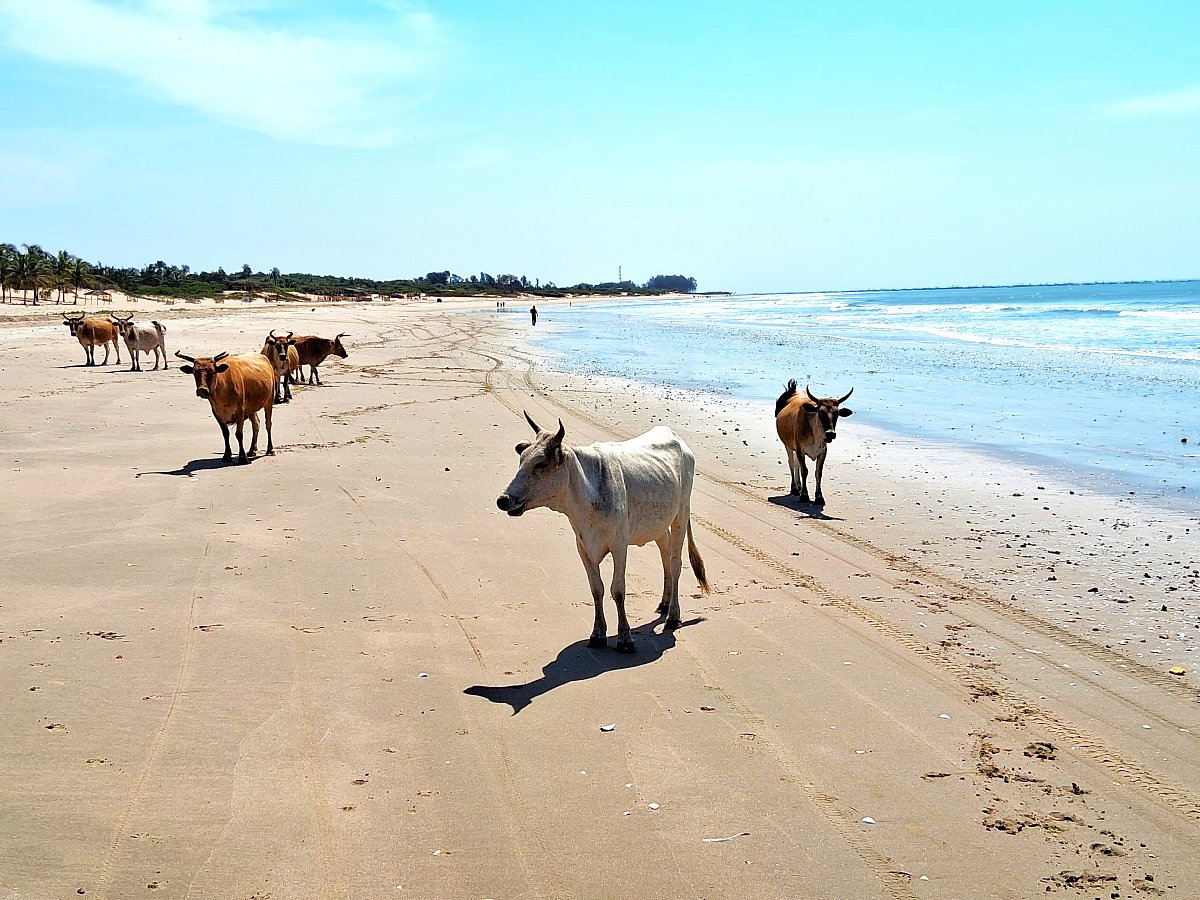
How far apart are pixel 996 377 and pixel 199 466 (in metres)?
22.0

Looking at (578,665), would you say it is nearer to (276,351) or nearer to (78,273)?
(276,351)

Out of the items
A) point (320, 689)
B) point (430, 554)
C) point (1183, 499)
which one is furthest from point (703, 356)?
point (320, 689)

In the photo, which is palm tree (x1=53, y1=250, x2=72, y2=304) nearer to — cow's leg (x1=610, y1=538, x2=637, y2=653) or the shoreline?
the shoreline

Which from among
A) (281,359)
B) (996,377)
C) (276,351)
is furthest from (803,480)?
(996,377)

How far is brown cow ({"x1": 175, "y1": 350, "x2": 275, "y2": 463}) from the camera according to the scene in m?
13.6

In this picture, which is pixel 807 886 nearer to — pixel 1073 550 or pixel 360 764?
pixel 360 764

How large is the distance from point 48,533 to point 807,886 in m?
7.87

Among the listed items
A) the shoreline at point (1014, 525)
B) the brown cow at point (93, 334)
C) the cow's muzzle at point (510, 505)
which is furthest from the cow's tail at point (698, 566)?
the brown cow at point (93, 334)

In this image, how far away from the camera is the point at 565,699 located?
622 cm

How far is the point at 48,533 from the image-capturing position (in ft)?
30.4

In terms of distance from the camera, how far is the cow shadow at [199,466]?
12.4 metres

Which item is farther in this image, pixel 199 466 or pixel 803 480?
pixel 199 466

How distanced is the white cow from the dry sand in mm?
517

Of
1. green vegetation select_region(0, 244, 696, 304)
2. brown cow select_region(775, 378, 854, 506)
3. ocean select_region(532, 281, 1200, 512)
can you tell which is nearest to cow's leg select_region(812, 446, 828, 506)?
brown cow select_region(775, 378, 854, 506)
